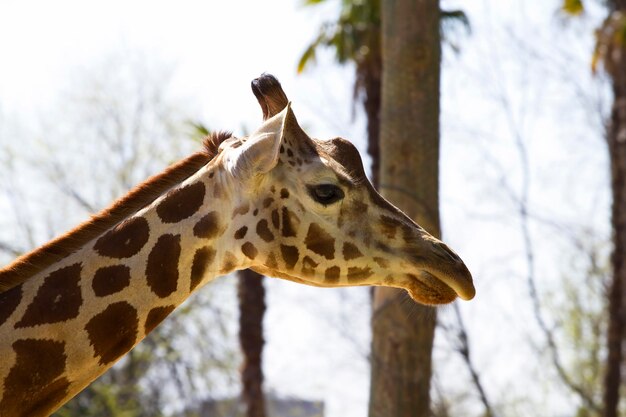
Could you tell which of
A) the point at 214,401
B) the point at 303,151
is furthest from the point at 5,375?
the point at 214,401

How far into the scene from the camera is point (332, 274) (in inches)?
216

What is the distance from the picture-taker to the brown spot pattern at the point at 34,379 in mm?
4859

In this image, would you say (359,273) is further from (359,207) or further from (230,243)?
(230,243)

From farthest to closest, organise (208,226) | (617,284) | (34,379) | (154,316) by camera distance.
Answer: (617,284), (208,226), (154,316), (34,379)

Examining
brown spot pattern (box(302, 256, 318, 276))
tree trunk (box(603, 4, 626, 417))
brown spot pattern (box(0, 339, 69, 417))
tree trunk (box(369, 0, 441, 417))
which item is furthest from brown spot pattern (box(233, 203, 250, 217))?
tree trunk (box(603, 4, 626, 417))

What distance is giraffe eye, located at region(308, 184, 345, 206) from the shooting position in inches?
213

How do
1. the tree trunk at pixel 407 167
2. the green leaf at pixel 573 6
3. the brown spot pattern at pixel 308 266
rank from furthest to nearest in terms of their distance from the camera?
1. the green leaf at pixel 573 6
2. the tree trunk at pixel 407 167
3. the brown spot pattern at pixel 308 266

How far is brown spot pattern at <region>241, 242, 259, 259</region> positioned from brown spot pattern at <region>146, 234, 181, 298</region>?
1.04ft

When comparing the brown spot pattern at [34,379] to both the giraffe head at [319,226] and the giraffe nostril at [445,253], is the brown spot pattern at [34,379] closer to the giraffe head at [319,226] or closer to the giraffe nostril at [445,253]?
the giraffe head at [319,226]

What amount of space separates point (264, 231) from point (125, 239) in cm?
66

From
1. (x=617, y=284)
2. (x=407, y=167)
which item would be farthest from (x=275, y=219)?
(x=617, y=284)

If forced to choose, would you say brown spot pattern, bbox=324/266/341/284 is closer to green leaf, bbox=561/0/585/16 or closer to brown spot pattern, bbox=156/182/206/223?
brown spot pattern, bbox=156/182/206/223

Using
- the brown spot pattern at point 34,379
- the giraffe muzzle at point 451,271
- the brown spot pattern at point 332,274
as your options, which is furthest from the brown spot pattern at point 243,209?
the brown spot pattern at point 34,379

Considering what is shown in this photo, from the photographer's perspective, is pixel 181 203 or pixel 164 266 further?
pixel 181 203
